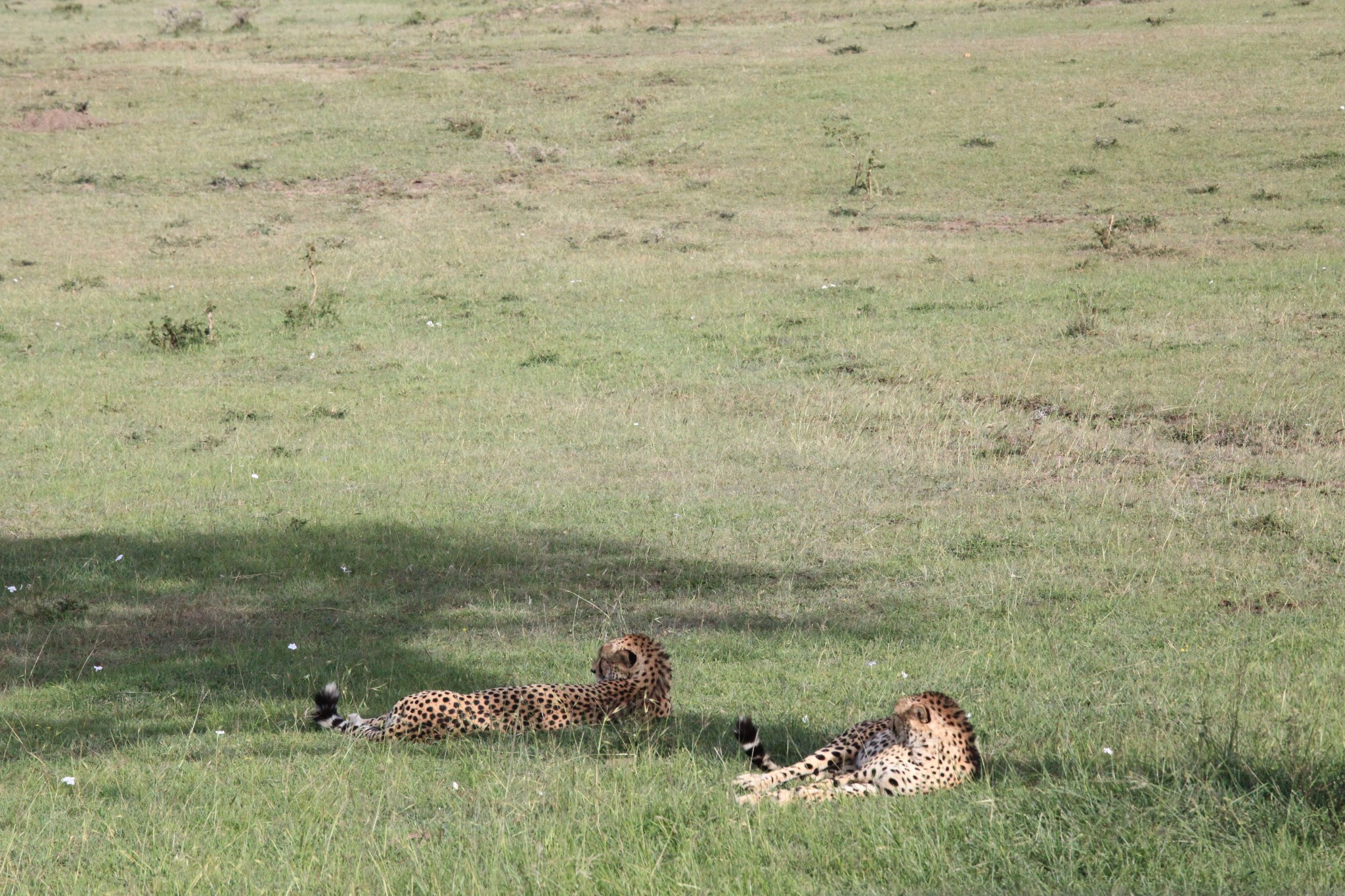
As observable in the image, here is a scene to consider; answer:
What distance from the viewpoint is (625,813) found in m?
4.59

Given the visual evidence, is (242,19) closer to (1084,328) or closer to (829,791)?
(1084,328)

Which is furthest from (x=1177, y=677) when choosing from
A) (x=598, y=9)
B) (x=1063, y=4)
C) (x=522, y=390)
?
(x=598, y=9)

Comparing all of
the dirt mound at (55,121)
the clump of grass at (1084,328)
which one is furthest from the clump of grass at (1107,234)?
the dirt mound at (55,121)

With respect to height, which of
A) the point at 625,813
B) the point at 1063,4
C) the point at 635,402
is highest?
the point at 1063,4

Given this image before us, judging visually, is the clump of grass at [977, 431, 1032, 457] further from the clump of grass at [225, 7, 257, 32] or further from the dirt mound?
the clump of grass at [225, 7, 257, 32]

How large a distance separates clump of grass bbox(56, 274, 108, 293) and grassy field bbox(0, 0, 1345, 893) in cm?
19

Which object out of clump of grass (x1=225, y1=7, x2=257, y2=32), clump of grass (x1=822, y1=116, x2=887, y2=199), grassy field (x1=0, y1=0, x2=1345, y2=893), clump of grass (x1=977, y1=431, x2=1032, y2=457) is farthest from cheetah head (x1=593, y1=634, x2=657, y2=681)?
clump of grass (x1=225, y1=7, x2=257, y2=32)

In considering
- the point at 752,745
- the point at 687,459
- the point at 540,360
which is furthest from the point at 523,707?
the point at 540,360

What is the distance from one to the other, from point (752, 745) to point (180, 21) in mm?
47134

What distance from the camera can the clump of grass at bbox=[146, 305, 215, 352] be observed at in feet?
59.9

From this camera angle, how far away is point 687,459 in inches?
512

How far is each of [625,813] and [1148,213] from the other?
21.9 m

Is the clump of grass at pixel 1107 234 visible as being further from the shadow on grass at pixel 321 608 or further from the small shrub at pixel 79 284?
the small shrub at pixel 79 284

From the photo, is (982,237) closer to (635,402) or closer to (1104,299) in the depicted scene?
(1104,299)
